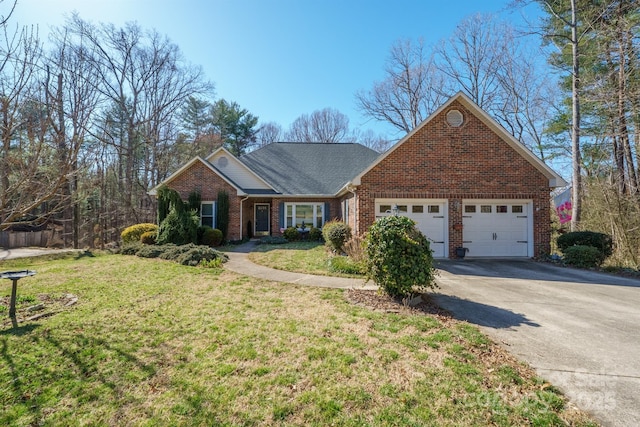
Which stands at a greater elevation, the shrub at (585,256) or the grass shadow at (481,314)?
the shrub at (585,256)

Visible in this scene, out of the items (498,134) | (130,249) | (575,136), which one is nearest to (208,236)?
(130,249)

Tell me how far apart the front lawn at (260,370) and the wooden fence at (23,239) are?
61.5 feet

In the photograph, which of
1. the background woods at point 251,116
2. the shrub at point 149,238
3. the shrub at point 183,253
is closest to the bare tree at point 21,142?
the background woods at point 251,116

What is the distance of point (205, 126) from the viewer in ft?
92.6

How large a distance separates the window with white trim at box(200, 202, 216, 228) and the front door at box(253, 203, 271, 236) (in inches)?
122

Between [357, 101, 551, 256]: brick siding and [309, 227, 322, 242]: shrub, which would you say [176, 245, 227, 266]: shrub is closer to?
[357, 101, 551, 256]: brick siding

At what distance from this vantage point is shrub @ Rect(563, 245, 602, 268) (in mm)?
9492

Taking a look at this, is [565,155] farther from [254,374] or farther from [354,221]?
[254,374]

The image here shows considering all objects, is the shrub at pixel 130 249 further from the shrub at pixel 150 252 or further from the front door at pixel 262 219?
the front door at pixel 262 219

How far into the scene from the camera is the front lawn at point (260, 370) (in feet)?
8.55

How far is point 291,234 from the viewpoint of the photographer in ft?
52.9

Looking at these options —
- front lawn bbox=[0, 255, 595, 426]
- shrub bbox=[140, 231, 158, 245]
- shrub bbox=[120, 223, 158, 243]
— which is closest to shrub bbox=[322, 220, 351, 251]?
front lawn bbox=[0, 255, 595, 426]

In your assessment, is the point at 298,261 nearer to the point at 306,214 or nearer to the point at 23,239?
the point at 306,214

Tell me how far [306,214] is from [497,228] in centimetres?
983
